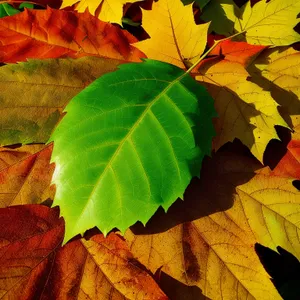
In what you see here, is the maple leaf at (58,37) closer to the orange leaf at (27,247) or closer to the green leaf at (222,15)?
the green leaf at (222,15)

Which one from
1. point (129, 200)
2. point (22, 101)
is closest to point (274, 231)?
point (129, 200)

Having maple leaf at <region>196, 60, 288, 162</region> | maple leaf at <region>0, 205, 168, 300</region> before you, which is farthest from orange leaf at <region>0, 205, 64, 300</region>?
maple leaf at <region>196, 60, 288, 162</region>

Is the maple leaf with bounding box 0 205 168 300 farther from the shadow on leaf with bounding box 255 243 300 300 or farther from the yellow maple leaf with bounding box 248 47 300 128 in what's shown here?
the yellow maple leaf with bounding box 248 47 300 128

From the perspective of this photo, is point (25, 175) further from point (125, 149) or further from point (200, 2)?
point (200, 2)

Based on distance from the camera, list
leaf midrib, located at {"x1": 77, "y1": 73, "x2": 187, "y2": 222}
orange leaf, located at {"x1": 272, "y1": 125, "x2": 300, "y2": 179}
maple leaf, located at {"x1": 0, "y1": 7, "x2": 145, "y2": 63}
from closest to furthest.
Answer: leaf midrib, located at {"x1": 77, "y1": 73, "x2": 187, "y2": 222}, orange leaf, located at {"x1": 272, "y1": 125, "x2": 300, "y2": 179}, maple leaf, located at {"x1": 0, "y1": 7, "x2": 145, "y2": 63}

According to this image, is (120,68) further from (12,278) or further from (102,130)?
(12,278)

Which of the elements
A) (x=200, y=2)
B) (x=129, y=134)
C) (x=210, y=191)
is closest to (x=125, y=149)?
(x=129, y=134)
